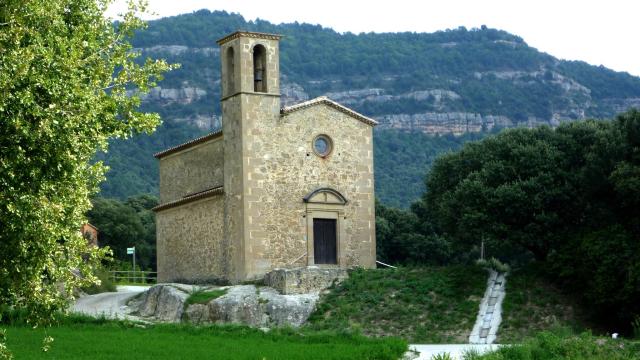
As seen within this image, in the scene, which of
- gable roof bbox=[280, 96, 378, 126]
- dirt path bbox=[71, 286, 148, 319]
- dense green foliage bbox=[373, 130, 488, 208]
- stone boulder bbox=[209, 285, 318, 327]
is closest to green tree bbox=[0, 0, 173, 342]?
stone boulder bbox=[209, 285, 318, 327]

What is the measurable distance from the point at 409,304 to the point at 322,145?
29.0 feet

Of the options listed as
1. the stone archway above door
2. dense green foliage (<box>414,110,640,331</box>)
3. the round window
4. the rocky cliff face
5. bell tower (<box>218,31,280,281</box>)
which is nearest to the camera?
dense green foliage (<box>414,110,640,331</box>)

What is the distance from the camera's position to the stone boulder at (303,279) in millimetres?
42250

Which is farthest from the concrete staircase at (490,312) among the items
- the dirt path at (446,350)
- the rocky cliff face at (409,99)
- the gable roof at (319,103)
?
the rocky cliff face at (409,99)

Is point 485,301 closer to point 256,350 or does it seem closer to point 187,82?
point 256,350

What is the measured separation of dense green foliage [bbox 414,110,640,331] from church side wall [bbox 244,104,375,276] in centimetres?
382

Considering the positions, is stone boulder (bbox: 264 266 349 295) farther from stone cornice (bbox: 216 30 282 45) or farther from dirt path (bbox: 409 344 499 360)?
stone cornice (bbox: 216 30 282 45)

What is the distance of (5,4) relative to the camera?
1862 centimetres

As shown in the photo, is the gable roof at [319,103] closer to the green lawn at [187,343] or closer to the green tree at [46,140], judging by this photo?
the green lawn at [187,343]

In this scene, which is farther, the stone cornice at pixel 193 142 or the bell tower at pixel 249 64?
the stone cornice at pixel 193 142

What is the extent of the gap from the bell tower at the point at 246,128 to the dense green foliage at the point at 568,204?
314 inches

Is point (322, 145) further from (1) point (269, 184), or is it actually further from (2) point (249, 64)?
(2) point (249, 64)

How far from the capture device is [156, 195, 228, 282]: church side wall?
4584 centimetres

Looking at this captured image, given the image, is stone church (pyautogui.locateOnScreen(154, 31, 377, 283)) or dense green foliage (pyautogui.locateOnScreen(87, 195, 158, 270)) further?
dense green foliage (pyautogui.locateOnScreen(87, 195, 158, 270))
